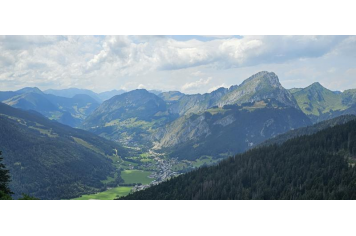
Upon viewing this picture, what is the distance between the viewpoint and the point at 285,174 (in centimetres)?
10488

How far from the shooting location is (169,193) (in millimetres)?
122812

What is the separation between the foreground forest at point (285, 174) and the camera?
299 feet

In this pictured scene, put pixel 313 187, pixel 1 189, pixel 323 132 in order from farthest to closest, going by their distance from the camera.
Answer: pixel 323 132 → pixel 313 187 → pixel 1 189

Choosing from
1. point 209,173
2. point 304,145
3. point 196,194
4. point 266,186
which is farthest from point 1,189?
point 304,145

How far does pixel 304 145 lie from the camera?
425 feet

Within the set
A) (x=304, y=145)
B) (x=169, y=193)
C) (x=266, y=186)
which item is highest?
(x=304, y=145)

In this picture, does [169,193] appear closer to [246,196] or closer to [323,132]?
[246,196]

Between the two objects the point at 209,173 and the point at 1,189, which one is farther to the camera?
the point at 209,173

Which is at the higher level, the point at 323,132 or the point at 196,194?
the point at 323,132

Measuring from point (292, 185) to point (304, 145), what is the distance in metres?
40.0

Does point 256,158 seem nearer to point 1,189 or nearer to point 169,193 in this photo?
point 169,193

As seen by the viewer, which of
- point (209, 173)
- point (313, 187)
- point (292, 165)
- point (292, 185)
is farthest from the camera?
point (209, 173)

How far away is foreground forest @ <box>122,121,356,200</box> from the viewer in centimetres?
9106

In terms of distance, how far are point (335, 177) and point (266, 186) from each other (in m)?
22.1
